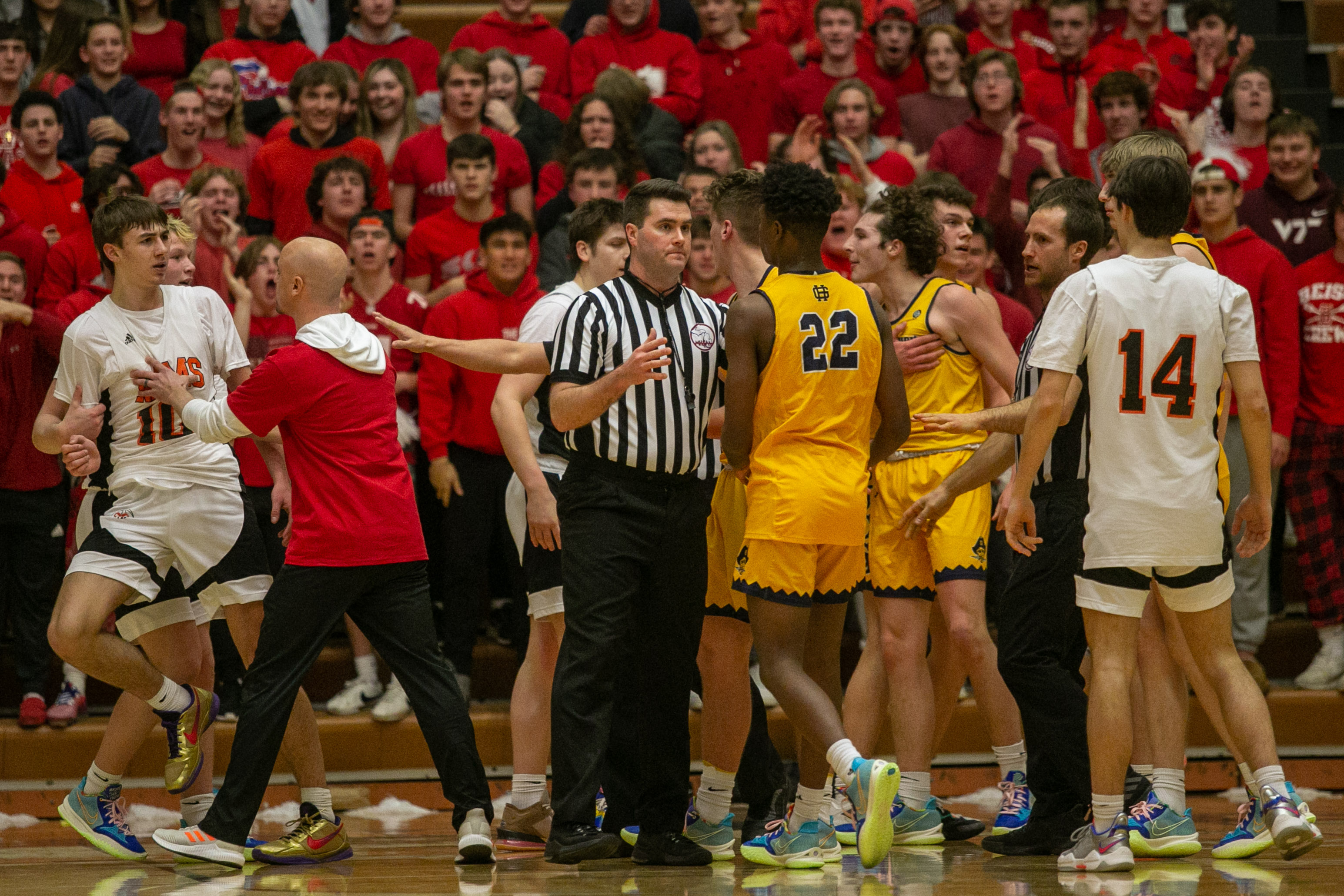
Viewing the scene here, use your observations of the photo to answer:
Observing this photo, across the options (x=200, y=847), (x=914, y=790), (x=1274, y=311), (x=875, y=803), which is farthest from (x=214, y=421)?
(x=1274, y=311)

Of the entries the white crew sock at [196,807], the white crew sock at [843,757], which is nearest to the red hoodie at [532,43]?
the white crew sock at [196,807]

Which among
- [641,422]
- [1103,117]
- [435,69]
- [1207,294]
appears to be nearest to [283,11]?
[435,69]

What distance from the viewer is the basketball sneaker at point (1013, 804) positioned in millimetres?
5090

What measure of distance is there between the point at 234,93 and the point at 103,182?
4.16 feet

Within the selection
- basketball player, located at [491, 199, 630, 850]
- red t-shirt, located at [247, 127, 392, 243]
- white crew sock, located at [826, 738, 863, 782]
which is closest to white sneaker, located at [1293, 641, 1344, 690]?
white crew sock, located at [826, 738, 863, 782]

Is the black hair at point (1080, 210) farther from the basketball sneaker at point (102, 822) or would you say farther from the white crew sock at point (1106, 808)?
the basketball sneaker at point (102, 822)

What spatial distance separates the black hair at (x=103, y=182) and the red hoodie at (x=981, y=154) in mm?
4328

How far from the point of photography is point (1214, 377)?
4285 mm

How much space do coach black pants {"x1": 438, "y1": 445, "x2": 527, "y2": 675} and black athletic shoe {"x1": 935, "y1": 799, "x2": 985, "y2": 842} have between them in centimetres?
230

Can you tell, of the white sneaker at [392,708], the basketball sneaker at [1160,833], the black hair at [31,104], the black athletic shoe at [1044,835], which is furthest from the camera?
the black hair at [31,104]

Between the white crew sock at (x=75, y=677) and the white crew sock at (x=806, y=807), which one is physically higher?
the white crew sock at (x=75, y=677)

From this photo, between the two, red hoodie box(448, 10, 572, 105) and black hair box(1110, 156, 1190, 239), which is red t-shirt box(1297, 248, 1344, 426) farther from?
red hoodie box(448, 10, 572, 105)

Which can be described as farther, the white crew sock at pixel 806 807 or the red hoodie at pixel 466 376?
the red hoodie at pixel 466 376

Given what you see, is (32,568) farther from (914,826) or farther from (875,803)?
(875,803)
